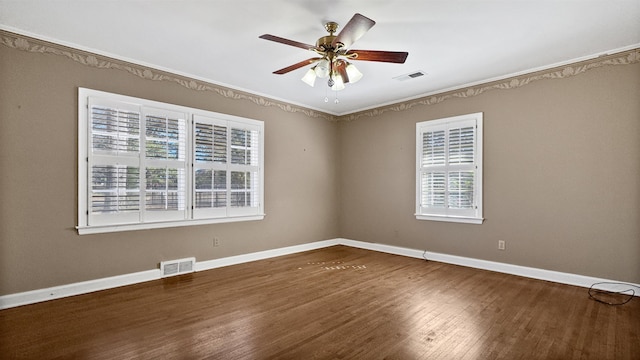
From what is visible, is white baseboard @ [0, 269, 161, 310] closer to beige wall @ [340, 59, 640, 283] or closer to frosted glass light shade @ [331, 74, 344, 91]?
frosted glass light shade @ [331, 74, 344, 91]

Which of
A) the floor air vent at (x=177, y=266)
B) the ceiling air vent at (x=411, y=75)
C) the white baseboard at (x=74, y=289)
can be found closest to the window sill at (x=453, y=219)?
the ceiling air vent at (x=411, y=75)

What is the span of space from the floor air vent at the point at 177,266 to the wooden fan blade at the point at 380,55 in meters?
3.36

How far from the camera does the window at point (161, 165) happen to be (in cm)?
361

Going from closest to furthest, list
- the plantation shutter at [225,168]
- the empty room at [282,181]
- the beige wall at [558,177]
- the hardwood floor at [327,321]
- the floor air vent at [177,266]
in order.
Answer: the hardwood floor at [327,321]
the empty room at [282,181]
the beige wall at [558,177]
the floor air vent at [177,266]
the plantation shutter at [225,168]

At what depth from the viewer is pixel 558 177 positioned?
13.0 feet

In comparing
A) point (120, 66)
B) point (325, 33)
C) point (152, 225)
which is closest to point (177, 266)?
point (152, 225)

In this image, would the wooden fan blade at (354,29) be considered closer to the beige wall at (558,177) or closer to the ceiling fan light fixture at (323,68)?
the ceiling fan light fixture at (323,68)

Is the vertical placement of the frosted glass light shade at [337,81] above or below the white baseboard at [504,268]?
above

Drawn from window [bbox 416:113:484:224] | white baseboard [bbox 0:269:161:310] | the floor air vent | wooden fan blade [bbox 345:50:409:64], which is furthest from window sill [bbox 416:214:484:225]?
white baseboard [bbox 0:269:161:310]

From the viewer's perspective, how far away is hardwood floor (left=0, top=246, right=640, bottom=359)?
231 centimetres

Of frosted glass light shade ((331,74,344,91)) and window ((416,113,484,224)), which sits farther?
window ((416,113,484,224))

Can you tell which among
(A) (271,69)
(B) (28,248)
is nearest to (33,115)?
(B) (28,248)

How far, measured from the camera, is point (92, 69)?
3.65 m

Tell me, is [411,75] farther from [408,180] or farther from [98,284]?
[98,284]
